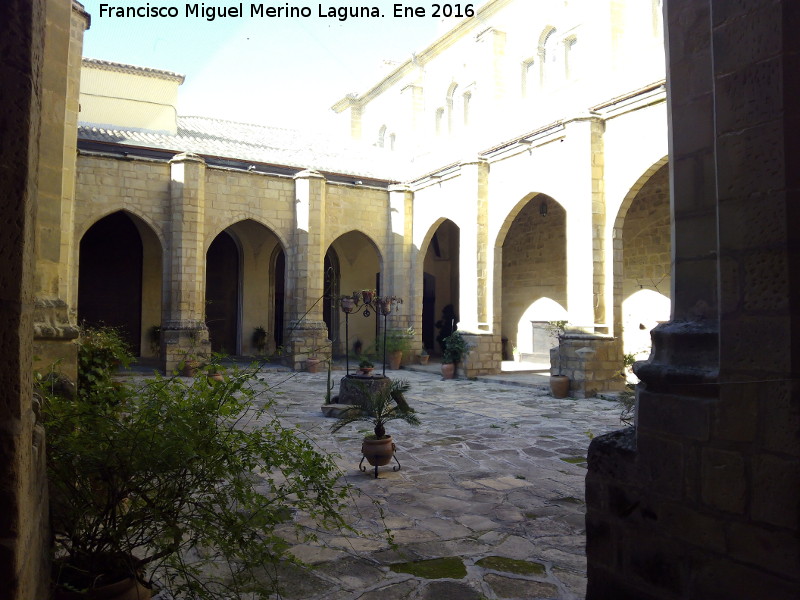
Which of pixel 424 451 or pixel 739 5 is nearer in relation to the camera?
pixel 739 5

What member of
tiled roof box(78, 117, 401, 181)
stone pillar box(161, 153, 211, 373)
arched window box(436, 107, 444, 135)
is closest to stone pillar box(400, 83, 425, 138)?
arched window box(436, 107, 444, 135)

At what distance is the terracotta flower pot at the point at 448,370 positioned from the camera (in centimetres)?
1390

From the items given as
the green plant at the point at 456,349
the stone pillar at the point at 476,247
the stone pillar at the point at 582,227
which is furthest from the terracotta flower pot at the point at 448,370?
the stone pillar at the point at 582,227

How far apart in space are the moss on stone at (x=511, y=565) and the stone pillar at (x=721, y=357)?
25.7 inches

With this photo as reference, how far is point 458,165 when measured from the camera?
14.8 m

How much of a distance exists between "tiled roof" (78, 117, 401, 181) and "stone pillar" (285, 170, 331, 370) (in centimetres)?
96

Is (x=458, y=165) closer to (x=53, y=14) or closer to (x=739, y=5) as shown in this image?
(x=53, y=14)

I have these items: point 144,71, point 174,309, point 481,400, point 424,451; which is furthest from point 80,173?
point 424,451

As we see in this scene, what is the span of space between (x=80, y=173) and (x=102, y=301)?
452 centimetres

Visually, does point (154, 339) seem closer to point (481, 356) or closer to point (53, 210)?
point (481, 356)

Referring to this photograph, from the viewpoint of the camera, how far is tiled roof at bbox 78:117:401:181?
15.3 m

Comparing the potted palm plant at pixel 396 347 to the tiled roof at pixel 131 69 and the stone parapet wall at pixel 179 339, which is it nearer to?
the stone parapet wall at pixel 179 339

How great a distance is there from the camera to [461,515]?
4305 mm

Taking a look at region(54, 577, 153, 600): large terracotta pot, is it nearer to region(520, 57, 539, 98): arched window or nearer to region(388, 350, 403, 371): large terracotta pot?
region(388, 350, 403, 371): large terracotta pot
